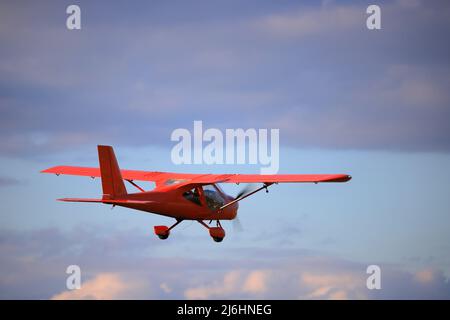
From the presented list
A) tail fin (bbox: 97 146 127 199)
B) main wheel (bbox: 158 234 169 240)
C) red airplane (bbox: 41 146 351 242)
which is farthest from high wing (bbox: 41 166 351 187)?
tail fin (bbox: 97 146 127 199)

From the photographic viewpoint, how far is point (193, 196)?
51.3 m

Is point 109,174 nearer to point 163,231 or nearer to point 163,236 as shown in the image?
point 163,231

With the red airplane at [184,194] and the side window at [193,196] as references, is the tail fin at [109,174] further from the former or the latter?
the side window at [193,196]

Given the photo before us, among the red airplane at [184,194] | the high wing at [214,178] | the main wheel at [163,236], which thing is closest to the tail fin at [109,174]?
the red airplane at [184,194]

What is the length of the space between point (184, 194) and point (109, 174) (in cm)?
437

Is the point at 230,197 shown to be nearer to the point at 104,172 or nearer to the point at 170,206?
the point at 170,206

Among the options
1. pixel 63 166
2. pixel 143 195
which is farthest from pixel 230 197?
pixel 63 166

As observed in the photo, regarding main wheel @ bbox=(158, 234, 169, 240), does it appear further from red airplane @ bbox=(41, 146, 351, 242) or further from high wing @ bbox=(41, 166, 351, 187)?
high wing @ bbox=(41, 166, 351, 187)

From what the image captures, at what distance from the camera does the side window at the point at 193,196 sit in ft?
167

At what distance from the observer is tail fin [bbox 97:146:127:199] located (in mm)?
48094

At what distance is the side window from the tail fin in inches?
148

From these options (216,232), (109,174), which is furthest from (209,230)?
(109,174)

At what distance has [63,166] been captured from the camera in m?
58.2

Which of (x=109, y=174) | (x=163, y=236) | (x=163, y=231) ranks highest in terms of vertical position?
(x=109, y=174)
